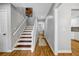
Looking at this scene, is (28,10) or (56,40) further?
(28,10)

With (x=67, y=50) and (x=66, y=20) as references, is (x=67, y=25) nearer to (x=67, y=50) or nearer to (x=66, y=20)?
(x=66, y=20)

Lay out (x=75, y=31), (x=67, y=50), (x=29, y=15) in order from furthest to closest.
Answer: (x=29, y=15) → (x=75, y=31) → (x=67, y=50)

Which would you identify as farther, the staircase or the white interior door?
the staircase

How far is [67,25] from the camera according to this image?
445 cm

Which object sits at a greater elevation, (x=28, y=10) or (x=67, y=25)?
(x=28, y=10)

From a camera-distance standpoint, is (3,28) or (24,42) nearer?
(3,28)

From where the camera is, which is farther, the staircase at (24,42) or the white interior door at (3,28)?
the staircase at (24,42)

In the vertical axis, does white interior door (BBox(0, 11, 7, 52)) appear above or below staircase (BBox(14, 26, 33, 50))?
above

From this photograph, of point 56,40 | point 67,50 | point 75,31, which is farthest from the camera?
point 75,31

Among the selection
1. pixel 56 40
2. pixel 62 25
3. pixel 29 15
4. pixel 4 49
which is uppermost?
pixel 29 15

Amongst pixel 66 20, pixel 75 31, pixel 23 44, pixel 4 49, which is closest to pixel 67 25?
pixel 66 20

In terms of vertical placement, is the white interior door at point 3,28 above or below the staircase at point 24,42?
above

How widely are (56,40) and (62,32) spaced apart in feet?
1.78

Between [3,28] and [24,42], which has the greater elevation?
[3,28]
